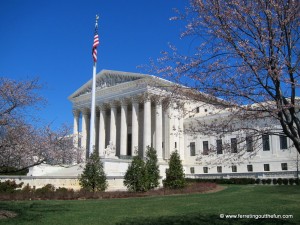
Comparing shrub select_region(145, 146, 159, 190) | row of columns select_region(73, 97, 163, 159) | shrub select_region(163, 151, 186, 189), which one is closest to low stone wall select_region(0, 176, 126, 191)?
shrub select_region(145, 146, 159, 190)

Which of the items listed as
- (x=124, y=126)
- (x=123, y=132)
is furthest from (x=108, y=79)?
(x=123, y=132)

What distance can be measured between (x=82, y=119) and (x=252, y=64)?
63.9 metres

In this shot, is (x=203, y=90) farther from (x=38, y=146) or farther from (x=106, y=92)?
(x=106, y=92)

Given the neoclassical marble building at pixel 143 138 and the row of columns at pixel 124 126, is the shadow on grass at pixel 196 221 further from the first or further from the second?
the row of columns at pixel 124 126

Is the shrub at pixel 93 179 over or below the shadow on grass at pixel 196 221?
over

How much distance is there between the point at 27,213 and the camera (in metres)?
15.3

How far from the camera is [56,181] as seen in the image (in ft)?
118

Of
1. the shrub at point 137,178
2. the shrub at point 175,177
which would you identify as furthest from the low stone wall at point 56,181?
the shrub at point 175,177

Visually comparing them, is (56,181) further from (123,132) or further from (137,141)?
(123,132)

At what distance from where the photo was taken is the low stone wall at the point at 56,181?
3323 cm

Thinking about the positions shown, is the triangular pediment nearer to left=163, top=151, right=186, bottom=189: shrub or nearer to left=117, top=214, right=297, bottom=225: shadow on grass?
left=163, top=151, right=186, bottom=189: shrub

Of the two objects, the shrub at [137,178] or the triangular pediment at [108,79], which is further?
the triangular pediment at [108,79]

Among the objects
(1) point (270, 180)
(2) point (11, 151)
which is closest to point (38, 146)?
(2) point (11, 151)

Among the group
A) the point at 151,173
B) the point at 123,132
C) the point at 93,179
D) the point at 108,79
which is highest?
the point at 108,79
